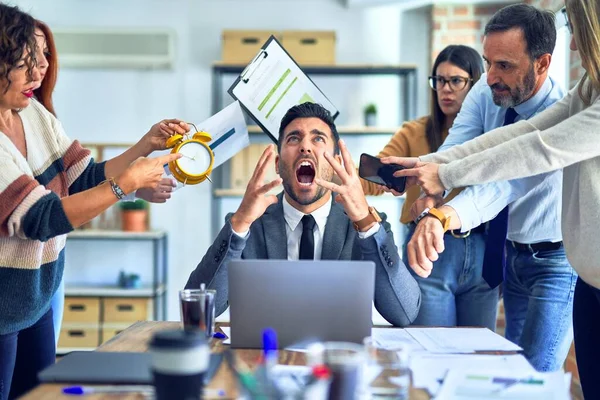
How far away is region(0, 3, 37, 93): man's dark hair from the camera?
1.78 m

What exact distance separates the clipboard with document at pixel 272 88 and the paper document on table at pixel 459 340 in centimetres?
97

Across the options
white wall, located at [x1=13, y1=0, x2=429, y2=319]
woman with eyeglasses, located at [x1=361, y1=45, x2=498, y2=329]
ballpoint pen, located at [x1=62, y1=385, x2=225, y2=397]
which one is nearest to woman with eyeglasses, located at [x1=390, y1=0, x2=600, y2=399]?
woman with eyeglasses, located at [x1=361, y1=45, x2=498, y2=329]

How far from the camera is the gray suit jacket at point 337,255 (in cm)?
181

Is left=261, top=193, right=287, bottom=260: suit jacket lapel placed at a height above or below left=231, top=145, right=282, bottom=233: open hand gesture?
below

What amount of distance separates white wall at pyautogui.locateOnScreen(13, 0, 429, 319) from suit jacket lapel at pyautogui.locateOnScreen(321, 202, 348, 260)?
2.84 m

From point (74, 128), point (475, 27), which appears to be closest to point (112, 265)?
point (74, 128)

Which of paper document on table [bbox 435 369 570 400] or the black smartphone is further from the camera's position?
the black smartphone

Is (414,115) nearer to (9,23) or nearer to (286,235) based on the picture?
(286,235)

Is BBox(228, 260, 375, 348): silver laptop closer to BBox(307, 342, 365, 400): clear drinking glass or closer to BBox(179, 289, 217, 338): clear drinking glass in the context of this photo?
BBox(179, 289, 217, 338): clear drinking glass

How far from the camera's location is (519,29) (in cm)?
206

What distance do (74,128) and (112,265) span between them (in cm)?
100

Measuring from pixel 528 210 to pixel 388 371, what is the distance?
3.45 ft

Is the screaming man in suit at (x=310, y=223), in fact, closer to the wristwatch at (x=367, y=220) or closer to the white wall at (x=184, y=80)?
the wristwatch at (x=367, y=220)

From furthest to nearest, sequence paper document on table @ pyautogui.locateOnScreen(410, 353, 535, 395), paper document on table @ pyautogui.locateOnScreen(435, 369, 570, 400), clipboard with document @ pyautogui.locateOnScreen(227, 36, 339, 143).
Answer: clipboard with document @ pyautogui.locateOnScreen(227, 36, 339, 143) < paper document on table @ pyautogui.locateOnScreen(410, 353, 535, 395) < paper document on table @ pyautogui.locateOnScreen(435, 369, 570, 400)
